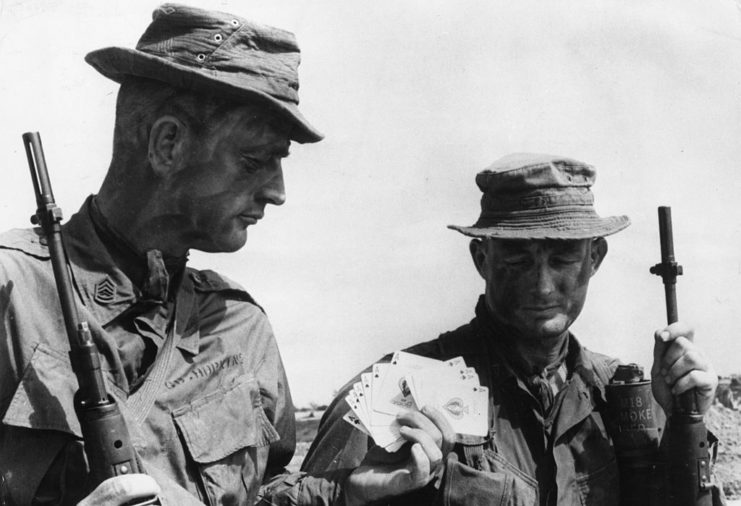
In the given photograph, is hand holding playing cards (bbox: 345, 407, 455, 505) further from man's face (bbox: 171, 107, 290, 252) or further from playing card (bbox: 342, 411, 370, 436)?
man's face (bbox: 171, 107, 290, 252)

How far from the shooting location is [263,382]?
424cm

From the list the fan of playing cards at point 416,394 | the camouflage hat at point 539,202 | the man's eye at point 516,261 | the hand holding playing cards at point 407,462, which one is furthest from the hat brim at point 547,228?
the hand holding playing cards at point 407,462

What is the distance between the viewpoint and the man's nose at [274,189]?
4.04 meters

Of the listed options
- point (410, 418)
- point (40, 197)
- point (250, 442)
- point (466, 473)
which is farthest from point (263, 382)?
point (40, 197)

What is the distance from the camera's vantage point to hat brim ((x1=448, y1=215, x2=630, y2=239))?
458 cm

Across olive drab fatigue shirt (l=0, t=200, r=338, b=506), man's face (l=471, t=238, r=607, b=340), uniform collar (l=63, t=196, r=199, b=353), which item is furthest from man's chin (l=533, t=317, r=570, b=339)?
uniform collar (l=63, t=196, r=199, b=353)

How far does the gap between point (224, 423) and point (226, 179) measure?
918 millimetres

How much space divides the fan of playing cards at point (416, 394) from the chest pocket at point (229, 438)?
1.26 feet

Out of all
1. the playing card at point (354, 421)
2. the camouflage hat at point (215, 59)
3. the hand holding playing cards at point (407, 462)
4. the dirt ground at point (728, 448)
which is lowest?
the dirt ground at point (728, 448)

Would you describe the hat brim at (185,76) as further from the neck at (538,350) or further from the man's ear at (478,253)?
the neck at (538,350)

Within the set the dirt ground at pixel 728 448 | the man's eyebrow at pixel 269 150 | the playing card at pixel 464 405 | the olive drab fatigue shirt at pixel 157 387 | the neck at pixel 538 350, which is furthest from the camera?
the dirt ground at pixel 728 448

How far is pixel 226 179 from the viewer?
3955 millimetres

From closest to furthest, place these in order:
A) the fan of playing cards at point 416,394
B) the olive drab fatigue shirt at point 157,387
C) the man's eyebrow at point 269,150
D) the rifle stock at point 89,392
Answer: the rifle stock at point 89,392
the olive drab fatigue shirt at point 157,387
the man's eyebrow at point 269,150
the fan of playing cards at point 416,394

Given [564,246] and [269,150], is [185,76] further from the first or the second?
[564,246]
